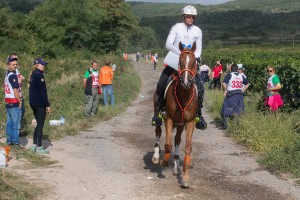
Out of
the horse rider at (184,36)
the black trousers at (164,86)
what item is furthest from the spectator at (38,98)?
the horse rider at (184,36)

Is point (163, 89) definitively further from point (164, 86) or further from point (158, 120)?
point (158, 120)

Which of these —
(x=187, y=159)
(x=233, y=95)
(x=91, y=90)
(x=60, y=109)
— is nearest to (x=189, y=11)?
(x=187, y=159)

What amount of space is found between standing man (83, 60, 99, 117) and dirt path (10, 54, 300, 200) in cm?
266

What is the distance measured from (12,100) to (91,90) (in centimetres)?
568

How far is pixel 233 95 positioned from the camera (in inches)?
547

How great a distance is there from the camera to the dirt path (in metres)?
7.44

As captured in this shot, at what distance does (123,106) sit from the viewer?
19531 mm

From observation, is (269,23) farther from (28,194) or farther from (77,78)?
(28,194)

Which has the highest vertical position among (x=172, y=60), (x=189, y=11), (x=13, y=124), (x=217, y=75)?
(x=189, y=11)

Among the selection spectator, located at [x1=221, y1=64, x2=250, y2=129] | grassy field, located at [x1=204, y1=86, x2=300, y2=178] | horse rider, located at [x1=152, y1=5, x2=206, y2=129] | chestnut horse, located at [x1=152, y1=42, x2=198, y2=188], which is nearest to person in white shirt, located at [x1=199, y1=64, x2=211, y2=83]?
spectator, located at [x1=221, y1=64, x2=250, y2=129]

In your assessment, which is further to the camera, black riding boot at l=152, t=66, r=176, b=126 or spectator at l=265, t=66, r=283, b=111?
spectator at l=265, t=66, r=283, b=111

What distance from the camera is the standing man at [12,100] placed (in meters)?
9.93

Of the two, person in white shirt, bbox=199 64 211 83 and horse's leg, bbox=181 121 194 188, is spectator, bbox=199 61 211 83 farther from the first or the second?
horse's leg, bbox=181 121 194 188

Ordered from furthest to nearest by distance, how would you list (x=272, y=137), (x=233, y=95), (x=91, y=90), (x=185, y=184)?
(x=91, y=90)
(x=233, y=95)
(x=272, y=137)
(x=185, y=184)
